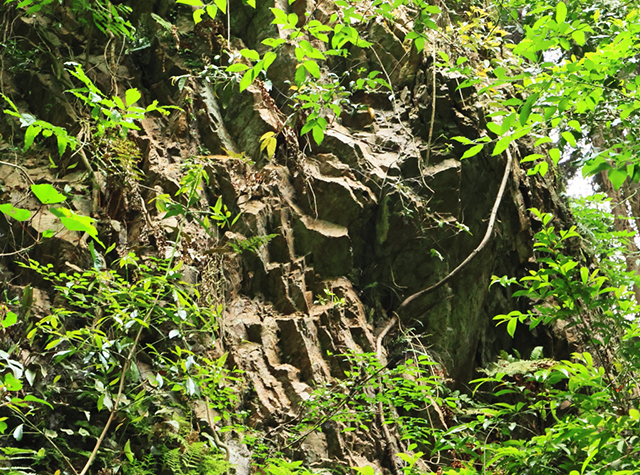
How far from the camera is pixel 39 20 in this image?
4281mm

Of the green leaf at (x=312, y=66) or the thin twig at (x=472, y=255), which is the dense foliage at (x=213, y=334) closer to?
the green leaf at (x=312, y=66)

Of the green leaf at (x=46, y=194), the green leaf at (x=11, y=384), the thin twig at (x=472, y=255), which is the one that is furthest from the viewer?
the thin twig at (x=472, y=255)

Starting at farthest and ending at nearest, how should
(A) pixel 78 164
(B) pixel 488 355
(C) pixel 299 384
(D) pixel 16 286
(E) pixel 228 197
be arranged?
(B) pixel 488 355 < (E) pixel 228 197 < (C) pixel 299 384 < (A) pixel 78 164 < (D) pixel 16 286

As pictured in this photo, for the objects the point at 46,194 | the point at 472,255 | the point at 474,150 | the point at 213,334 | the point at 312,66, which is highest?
the point at 312,66

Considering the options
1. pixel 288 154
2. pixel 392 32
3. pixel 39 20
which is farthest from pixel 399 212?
pixel 39 20

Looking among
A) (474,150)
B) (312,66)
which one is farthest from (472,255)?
(312,66)

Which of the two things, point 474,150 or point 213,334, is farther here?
point 213,334

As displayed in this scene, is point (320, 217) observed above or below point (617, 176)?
below

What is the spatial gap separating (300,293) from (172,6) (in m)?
3.65

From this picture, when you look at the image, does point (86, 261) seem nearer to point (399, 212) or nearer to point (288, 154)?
point (288, 154)

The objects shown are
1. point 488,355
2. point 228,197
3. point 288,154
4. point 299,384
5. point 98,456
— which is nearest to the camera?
point 98,456

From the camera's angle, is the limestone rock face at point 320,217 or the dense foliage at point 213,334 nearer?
the dense foliage at point 213,334

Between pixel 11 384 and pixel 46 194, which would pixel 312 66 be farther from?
pixel 11 384

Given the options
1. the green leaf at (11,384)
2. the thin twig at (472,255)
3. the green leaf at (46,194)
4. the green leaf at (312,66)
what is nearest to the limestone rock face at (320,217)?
the thin twig at (472,255)
